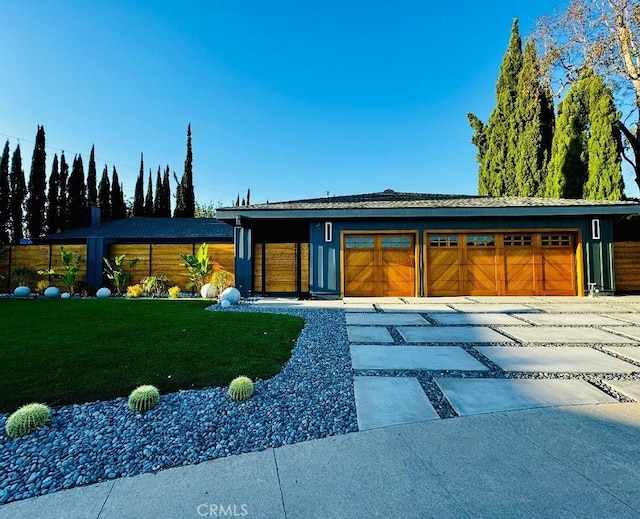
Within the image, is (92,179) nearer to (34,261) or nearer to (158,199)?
(158,199)

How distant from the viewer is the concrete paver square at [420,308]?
7082 mm

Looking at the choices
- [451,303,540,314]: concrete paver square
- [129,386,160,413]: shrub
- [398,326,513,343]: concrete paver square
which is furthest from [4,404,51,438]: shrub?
[451,303,540,314]: concrete paver square

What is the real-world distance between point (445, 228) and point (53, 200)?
71.4 feet

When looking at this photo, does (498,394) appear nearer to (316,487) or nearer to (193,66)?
(316,487)

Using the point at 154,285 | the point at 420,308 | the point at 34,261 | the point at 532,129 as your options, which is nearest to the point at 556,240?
the point at 420,308

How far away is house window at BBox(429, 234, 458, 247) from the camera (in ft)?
31.9

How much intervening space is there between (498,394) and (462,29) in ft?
41.7

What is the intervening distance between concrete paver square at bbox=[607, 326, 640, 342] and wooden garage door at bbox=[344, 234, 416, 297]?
16.7 ft

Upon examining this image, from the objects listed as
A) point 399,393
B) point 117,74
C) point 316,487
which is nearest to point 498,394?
point 399,393

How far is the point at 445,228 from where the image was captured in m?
9.62

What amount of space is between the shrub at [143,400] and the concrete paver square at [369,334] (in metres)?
2.79

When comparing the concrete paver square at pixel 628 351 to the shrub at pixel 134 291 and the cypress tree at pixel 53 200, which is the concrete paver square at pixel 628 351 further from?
the cypress tree at pixel 53 200

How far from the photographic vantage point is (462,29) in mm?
10758

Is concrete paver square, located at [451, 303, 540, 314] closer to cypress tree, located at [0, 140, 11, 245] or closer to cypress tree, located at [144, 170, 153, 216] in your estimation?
cypress tree, located at [0, 140, 11, 245]
